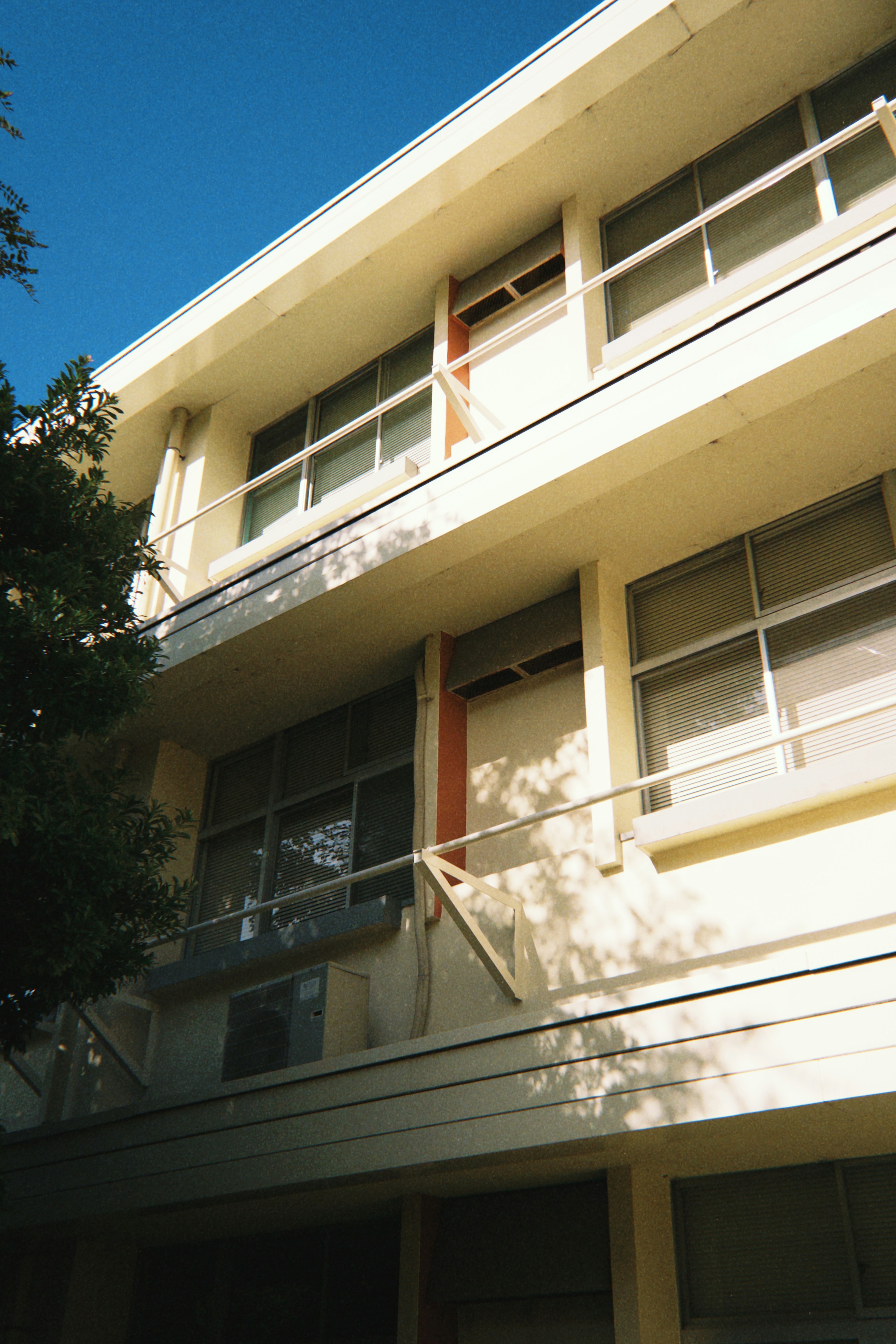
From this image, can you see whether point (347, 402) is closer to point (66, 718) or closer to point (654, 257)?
point (654, 257)

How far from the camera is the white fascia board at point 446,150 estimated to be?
7621 mm

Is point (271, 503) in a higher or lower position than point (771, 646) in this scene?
higher

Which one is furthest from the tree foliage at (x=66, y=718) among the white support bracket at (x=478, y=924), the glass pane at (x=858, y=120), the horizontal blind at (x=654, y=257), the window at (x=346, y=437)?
the glass pane at (x=858, y=120)

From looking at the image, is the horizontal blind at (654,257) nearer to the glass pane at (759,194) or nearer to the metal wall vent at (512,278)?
the glass pane at (759,194)

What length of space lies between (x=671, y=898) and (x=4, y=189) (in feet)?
16.9

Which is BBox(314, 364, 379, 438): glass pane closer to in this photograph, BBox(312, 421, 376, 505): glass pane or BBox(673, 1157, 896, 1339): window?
BBox(312, 421, 376, 505): glass pane

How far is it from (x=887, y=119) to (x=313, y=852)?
19.3 ft

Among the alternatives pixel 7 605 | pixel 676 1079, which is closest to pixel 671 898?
pixel 676 1079

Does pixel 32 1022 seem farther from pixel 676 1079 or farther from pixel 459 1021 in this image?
pixel 676 1079

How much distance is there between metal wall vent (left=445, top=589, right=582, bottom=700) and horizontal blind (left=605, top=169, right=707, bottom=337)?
7.33 feet

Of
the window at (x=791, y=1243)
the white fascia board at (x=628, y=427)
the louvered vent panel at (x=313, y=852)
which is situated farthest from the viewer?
the louvered vent panel at (x=313, y=852)

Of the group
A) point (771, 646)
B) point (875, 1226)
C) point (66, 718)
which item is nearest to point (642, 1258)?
point (875, 1226)

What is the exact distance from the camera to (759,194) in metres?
7.75

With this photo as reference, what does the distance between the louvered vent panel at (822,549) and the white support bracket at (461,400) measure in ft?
6.38
